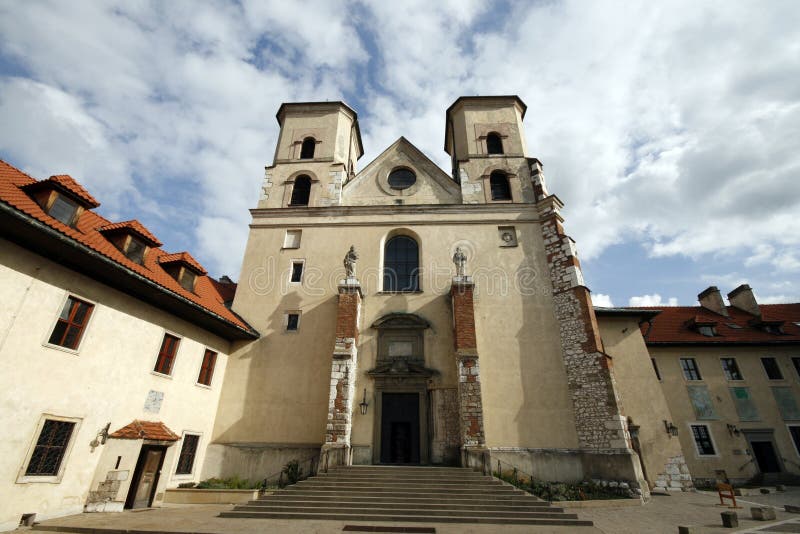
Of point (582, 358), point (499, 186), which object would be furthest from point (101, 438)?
point (499, 186)

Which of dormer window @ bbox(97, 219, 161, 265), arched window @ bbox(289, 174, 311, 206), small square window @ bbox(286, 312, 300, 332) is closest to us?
dormer window @ bbox(97, 219, 161, 265)

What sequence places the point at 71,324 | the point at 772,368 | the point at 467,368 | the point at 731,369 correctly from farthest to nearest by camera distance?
the point at 772,368
the point at 731,369
the point at 467,368
the point at 71,324

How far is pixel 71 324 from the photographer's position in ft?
33.5

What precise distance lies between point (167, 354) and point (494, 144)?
64.2ft

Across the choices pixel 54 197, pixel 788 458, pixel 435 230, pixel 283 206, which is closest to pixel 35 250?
pixel 54 197

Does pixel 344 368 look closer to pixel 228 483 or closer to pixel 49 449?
pixel 228 483

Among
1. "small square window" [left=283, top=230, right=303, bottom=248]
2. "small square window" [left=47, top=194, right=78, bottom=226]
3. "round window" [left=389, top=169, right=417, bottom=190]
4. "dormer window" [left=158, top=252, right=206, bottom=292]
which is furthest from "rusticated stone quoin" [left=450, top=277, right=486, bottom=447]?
"small square window" [left=47, top=194, right=78, bottom=226]

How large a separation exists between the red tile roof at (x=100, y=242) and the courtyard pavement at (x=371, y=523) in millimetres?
6235

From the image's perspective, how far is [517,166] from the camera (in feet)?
68.7

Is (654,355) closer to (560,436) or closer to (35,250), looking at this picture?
(560,436)

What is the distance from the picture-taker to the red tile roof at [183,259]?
14.7 metres

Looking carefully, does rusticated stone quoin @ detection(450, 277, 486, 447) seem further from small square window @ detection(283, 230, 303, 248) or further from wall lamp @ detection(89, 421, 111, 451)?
wall lamp @ detection(89, 421, 111, 451)

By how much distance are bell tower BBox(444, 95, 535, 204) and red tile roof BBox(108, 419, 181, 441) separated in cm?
1623

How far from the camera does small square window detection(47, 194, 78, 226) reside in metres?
10.5
